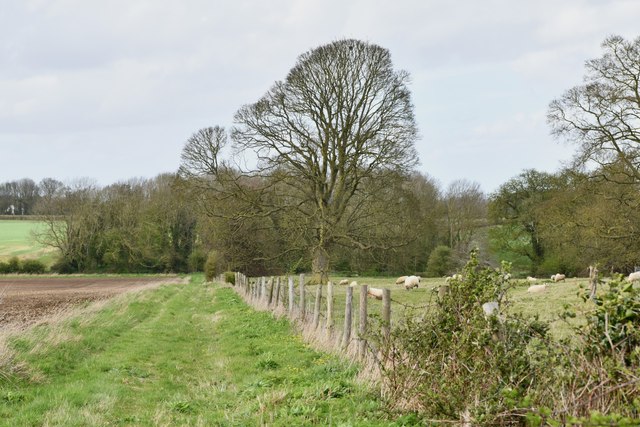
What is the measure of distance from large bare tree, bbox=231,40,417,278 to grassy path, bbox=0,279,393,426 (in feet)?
53.5

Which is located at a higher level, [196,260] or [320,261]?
[320,261]

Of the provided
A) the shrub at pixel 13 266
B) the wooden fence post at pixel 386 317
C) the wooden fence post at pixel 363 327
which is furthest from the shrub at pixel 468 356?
the shrub at pixel 13 266

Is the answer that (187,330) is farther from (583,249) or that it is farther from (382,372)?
(583,249)

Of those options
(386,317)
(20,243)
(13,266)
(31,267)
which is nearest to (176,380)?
(386,317)

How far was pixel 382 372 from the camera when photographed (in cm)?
809

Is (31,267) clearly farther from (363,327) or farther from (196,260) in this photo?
(363,327)

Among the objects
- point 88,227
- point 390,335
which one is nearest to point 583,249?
point 390,335

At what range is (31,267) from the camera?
223 ft

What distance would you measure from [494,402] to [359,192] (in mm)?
29646

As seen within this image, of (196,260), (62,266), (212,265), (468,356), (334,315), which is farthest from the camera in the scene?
(196,260)

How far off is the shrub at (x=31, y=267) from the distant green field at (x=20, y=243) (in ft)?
8.26

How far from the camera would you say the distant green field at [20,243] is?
73.1 m

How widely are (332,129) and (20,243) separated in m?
67.1

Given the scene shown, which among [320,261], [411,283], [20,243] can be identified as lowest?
[411,283]
